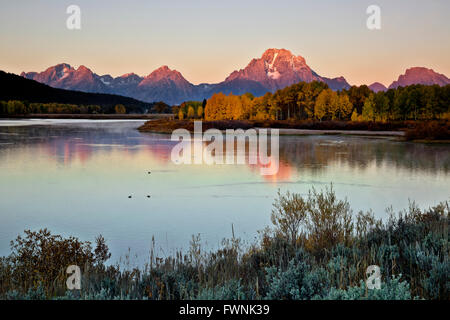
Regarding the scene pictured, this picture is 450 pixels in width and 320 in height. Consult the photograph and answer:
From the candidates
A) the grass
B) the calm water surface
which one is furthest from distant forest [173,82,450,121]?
the grass

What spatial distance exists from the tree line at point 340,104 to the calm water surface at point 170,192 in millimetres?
74422

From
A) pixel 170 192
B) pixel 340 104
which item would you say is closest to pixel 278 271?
pixel 170 192

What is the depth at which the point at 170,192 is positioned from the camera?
18844 millimetres

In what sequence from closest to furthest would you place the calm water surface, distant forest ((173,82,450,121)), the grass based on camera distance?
1. the grass
2. the calm water surface
3. distant forest ((173,82,450,121))

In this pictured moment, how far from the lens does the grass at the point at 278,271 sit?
5.58 meters

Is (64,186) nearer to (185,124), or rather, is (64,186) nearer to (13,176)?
(13,176)

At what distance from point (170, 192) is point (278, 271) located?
1253cm

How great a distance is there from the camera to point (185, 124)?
9025 centimetres

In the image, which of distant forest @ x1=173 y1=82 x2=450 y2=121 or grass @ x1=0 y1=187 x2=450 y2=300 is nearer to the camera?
grass @ x1=0 y1=187 x2=450 y2=300

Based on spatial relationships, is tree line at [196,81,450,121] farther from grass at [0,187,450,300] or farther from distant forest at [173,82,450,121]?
grass at [0,187,450,300]

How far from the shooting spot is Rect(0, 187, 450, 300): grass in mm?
5582

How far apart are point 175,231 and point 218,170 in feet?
46.2

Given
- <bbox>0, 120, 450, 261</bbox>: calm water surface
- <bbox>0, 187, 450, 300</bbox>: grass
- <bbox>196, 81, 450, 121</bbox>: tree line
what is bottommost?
<bbox>0, 120, 450, 261</bbox>: calm water surface
